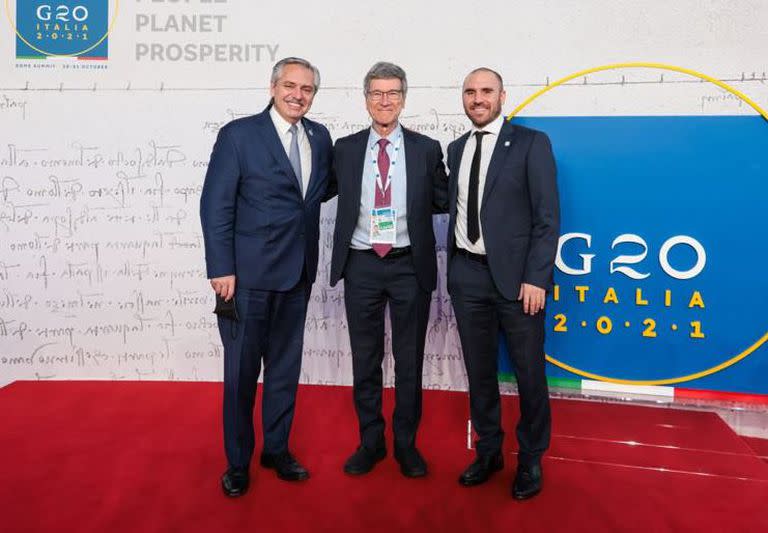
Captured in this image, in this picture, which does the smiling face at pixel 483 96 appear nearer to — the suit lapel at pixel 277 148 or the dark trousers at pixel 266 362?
the suit lapel at pixel 277 148

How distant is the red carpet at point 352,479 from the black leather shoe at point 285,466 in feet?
0.12

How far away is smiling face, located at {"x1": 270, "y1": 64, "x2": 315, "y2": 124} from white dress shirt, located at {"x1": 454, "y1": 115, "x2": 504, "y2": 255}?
70 centimetres

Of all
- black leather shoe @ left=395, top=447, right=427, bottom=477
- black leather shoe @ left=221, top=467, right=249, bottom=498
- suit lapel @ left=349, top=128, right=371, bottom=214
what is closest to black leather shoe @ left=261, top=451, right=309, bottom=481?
black leather shoe @ left=221, top=467, right=249, bottom=498

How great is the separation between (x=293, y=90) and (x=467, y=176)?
786 millimetres

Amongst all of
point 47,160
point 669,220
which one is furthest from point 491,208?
point 47,160

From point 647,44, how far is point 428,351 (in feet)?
7.02

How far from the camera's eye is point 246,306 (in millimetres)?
2090

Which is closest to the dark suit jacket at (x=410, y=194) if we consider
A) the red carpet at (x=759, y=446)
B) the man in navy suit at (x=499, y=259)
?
the man in navy suit at (x=499, y=259)

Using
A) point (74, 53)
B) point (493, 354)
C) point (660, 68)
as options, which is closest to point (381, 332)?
point (493, 354)

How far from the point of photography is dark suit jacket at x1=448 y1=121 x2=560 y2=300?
2.03 metres

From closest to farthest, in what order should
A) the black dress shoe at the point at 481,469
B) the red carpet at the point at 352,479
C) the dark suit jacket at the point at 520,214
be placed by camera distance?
the red carpet at the point at 352,479 → the dark suit jacket at the point at 520,214 → the black dress shoe at the point at 481,469

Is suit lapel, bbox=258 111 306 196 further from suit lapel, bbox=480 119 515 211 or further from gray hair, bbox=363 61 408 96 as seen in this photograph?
suit lapel, bbox=480 119 515 211

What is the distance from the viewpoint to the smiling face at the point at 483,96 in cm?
206

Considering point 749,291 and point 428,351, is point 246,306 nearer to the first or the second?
point 428,351
